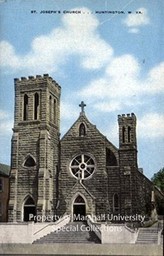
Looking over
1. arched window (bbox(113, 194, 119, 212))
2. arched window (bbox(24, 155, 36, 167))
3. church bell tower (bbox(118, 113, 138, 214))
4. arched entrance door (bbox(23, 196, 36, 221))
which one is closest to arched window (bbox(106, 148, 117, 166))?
church bell tower (bbox(118, 113, 138, 214))

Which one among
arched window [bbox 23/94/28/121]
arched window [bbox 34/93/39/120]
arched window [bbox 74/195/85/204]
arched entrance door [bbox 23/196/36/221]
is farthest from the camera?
arched window [bbox 74/195/85/204]

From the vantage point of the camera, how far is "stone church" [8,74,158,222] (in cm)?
1224

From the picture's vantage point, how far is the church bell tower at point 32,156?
40.6 feet

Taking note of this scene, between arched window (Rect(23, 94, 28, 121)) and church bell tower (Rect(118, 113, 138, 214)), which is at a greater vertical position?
arched window (Rect(23, 94, 28, 121))

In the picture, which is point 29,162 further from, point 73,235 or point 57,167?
point 73,235

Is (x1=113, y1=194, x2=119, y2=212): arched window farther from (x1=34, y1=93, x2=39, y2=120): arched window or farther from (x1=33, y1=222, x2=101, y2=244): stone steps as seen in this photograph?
(x1=34, y1=93, x2=39, y2=120): arched window

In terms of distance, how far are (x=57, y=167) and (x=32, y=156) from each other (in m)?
0.83

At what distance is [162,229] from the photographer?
740 centimetres

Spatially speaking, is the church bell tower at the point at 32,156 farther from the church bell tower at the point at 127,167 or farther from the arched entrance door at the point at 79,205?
the church bell tower at the point at 127,167

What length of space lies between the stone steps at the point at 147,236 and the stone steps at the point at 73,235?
41.1 inches

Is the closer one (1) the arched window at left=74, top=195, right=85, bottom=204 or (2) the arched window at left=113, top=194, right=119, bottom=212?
(2) the arched window at left=113, top=194, right=119, bottom=212

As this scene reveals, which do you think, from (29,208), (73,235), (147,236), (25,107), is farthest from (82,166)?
(147,236)

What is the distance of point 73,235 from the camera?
8789mm

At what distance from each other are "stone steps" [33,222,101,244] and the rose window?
313cm
